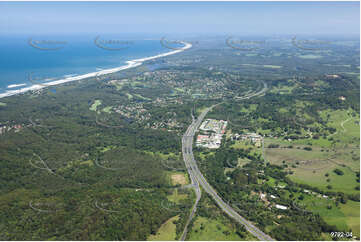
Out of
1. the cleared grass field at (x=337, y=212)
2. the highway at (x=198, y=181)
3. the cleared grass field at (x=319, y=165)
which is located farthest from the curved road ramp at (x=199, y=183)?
the cleared grass field at (x=319, y=165)

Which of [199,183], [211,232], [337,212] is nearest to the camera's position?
[211,232]

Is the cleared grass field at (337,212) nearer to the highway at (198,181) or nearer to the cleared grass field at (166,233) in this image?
the highway at (198,181)

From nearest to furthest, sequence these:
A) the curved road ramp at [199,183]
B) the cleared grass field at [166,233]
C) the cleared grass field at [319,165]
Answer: the cleared grass field at [166,233]
the curved road ramp at [199,183]
the cleared grass field at [319,165]

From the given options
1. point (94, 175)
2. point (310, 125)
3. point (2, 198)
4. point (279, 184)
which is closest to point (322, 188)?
point (279, 184)

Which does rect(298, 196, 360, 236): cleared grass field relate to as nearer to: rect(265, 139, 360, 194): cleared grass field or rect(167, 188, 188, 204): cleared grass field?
rect(265, 139, 360, 194): cleared grass field

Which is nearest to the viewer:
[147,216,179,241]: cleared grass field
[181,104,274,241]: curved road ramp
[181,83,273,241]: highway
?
[147,216,179,241]: cleared grass field

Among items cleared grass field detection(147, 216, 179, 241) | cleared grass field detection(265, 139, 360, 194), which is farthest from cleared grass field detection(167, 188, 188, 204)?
cleared grass field detection(265, 139, 360, 194)

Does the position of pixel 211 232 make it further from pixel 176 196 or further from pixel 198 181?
pixel 198 181

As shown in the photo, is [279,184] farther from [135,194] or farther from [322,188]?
[135,194]

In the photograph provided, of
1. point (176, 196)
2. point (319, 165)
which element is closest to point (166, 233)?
point (176, 196)

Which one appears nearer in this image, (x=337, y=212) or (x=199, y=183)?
(x=337, y=212)

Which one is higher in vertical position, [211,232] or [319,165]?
[319,165]

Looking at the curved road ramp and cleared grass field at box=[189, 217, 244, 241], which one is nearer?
cleared grass field at box=[189, 217, 244, 241]

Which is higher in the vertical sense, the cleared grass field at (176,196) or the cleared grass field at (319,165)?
the cleared grass field at (319,165)
